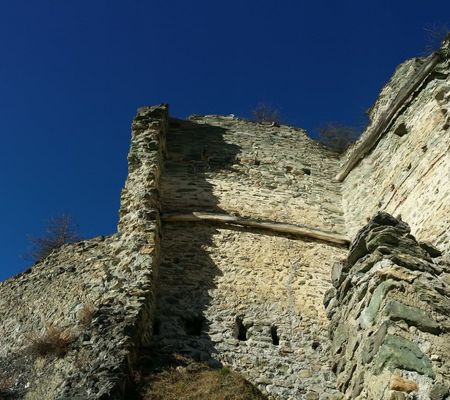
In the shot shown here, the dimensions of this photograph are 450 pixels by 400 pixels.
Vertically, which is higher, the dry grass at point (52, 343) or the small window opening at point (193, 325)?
the small window opening at point (193, 325)

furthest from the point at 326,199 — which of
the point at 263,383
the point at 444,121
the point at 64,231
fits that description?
the point at 64,231

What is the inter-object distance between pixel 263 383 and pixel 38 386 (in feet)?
8.91

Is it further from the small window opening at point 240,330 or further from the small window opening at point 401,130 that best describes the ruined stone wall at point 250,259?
the small window opening at point 401,130

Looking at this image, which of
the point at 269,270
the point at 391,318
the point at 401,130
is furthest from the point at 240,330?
the point at 401,130

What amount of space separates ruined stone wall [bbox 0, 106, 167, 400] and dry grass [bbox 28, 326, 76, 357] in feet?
0.06

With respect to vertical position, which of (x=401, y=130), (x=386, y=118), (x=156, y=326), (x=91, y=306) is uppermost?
(x=386, y=118)

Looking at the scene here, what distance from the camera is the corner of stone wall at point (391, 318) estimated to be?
4348 mm

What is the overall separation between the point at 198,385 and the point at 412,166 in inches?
189

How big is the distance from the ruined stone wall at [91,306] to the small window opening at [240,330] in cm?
117

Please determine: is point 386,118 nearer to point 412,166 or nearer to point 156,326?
point 412,166

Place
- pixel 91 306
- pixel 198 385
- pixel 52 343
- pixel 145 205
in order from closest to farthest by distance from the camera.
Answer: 1. pixel 198 385
2. pixel 52 343
3. pixel 91 306
4. pixel 145 205

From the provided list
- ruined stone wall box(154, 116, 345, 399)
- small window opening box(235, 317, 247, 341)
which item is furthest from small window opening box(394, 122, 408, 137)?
small window opening box(235, 317, 247, 341)

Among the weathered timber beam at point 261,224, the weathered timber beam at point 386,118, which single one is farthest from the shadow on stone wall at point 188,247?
the weathered timber beam at point 386,118

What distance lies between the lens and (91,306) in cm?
821
